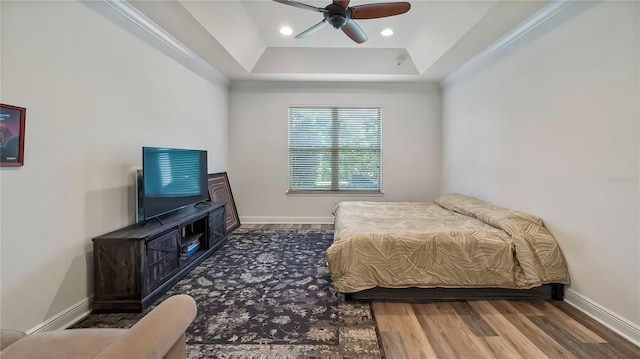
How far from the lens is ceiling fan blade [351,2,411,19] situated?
2.30 metres

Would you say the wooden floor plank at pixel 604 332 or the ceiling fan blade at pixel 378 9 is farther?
the ceiling fan blade at pixel 378 9

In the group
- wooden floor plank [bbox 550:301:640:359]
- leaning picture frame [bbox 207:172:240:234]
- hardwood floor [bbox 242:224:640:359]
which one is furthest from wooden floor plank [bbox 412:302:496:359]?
leaning picture frame [bbox 207:172:240:234]

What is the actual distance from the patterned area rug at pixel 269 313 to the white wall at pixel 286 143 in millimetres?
1762

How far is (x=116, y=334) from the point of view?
3.68ft

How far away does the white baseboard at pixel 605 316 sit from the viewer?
5.91ft

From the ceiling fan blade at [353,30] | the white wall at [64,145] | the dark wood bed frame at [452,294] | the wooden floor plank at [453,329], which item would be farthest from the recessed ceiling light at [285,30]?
the wooden floor plank at [453,329]

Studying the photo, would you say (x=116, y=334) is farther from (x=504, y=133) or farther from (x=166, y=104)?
(x=504, y=133)

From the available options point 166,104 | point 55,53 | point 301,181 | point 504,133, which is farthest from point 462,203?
point 55,53

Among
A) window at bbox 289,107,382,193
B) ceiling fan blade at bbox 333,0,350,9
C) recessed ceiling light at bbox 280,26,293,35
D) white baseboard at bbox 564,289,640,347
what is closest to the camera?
white baseboard at bbox 564,289,640,347

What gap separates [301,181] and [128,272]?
3.39m

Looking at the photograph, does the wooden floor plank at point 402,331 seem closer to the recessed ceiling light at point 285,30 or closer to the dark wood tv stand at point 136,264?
the dark wood tv stand at point 136,264

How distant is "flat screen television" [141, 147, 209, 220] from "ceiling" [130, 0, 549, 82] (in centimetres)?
135

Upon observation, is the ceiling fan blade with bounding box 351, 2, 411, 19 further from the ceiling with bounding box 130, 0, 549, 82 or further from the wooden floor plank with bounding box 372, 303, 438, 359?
the wooden floor plank with bounding box 372, 303, 438, 359

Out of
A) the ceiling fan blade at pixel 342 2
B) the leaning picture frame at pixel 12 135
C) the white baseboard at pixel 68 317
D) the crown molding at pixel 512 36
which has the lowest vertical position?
the white baseboard at pixel 68 317
